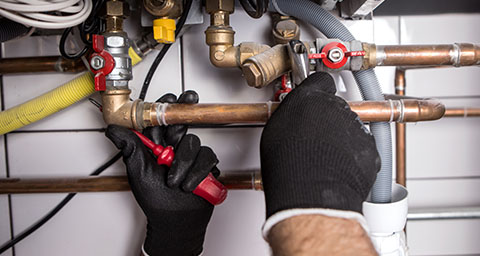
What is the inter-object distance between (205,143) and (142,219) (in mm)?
216

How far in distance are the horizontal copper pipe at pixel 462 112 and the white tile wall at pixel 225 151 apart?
0.04 meters

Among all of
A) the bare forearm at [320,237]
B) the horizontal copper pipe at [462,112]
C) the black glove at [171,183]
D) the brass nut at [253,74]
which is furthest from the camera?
the horizontal copper pipe at [462,112]

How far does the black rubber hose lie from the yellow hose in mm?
115

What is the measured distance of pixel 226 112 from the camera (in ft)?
1.83

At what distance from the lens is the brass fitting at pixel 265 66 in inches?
18.7

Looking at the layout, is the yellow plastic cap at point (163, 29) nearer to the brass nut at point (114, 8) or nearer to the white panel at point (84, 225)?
the brass nut at point (114, 8)

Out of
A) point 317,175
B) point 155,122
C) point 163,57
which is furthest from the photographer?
point 163,57

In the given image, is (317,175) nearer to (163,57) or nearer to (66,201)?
(163,57)

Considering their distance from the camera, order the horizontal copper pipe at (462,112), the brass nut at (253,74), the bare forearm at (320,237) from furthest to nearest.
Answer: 1. the horizontal copper pipe at (462,112)
2. the brass nut at (253,74)
3. the bare forearm at (320,237)

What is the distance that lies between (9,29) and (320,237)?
61cm

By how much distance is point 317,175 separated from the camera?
1.36ft

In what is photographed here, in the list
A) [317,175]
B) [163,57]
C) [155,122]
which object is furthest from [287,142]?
[163,57]

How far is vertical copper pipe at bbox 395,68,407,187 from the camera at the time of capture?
0.70 metres

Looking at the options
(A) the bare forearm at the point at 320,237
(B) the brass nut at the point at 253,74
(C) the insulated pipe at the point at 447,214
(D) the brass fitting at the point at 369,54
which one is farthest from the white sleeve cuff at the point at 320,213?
(C) the insulated pipe at the point at 447,214
